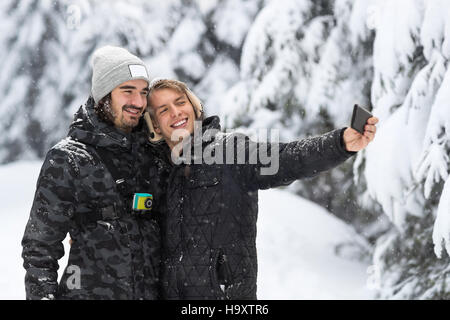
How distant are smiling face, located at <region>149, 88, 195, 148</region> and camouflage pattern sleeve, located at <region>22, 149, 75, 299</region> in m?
0.54

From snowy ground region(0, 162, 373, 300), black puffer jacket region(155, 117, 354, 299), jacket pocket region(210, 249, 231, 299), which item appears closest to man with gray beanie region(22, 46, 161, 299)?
black puffer jacket region(155, 117, 354, 299)

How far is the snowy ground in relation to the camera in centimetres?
677

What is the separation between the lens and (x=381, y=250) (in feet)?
20.2

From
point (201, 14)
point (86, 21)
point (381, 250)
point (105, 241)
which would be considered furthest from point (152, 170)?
point (86, 21)

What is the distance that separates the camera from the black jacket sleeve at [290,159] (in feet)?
8.48

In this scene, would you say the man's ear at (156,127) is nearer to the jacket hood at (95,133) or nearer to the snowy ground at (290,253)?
the jacket hood at (95,133)

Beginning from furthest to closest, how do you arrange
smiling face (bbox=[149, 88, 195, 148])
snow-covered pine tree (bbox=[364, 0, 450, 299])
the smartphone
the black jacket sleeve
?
snow-covered pine tree (bbox=[364, 0, 450, 299]) → smiling face (bbox=[149, 88, 195, 148]) → the black jacket sleeve → the smartphone

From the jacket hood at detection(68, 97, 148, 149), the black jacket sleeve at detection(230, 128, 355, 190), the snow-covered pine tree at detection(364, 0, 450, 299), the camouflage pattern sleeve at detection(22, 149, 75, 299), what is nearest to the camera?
the black jacket sleeve at detection(230, 128, 355, 190)

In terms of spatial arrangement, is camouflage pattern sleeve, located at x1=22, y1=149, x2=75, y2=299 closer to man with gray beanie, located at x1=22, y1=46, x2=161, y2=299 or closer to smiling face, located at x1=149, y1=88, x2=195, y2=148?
man with gray beanie, located at x1=22, y1=46, x2=161, y2=299

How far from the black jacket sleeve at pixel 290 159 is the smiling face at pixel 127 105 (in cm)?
64

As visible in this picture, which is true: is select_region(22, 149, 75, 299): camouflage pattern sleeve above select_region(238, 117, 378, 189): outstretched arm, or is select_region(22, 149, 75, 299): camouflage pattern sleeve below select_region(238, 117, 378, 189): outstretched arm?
below

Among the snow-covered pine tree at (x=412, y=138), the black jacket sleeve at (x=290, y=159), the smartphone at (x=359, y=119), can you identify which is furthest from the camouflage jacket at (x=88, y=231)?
the snow-covered pine tree at (x=412, y=138)
